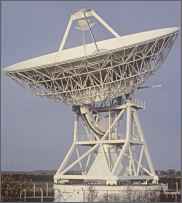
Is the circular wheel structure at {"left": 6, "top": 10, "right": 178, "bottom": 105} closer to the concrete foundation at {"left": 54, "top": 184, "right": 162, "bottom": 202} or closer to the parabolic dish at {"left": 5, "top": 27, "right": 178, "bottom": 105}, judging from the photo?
the parabolic dish at {"left": 5, "top": 27, "right": 178, "bottom": 105}

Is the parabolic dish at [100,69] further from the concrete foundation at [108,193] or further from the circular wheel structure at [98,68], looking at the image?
the concrete foundation at [108,193]

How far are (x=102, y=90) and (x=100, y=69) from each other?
230cm

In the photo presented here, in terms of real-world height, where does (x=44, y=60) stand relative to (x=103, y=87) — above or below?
above

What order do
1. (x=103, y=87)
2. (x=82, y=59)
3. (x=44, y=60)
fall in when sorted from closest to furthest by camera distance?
(x=82, y=59) < (x=103, y=87) < (x=44, y=60)

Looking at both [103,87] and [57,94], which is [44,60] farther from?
[103,87]

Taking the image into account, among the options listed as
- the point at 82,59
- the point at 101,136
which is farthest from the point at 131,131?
the point at 82,59

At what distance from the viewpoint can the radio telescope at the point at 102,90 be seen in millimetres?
31031

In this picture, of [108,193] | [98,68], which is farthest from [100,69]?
[108,193]

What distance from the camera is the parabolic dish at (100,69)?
30531 millimetres

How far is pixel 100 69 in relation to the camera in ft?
102

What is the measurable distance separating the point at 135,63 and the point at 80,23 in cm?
505

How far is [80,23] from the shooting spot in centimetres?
3331

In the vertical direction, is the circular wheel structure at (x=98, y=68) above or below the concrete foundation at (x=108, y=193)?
above

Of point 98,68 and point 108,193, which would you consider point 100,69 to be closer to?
point 98,68
